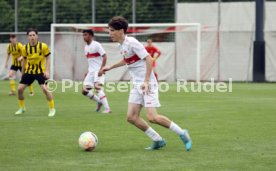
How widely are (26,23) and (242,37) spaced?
1179 centimetres

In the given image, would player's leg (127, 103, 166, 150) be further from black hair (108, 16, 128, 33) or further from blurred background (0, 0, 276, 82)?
blurred background (0, 0, 276, 82)

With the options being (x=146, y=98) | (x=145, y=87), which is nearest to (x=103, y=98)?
(x=146, y=98)

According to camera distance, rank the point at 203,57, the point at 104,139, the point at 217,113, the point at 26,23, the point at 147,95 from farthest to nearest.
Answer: the point at 26,23, the point at 203,57, the point at 217,113, the point at 104,139, the point at 147,95

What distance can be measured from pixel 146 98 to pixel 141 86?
0.63 ft

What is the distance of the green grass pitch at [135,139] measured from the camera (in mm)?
8766

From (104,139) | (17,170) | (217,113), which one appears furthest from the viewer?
(217,113)

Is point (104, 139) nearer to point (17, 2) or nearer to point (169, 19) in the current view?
point (169, 19)

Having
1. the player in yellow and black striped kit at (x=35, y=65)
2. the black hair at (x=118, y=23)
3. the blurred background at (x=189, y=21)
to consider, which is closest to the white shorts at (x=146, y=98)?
the black hair at (x=118, y=23)

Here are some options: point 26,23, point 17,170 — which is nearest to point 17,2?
point 26,23

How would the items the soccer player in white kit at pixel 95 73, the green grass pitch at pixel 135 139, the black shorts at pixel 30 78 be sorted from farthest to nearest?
the soccer player in white kit at pixel 95 73
the black shorts at pixel 30 78
the green grass pitch at pixel 135 139

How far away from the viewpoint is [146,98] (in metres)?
10.0

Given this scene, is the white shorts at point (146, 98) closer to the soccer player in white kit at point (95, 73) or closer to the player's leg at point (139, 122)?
the player's leg at point (139, 122)

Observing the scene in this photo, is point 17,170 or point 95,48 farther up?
point 95,48

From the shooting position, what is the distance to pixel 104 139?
11.4 meters
